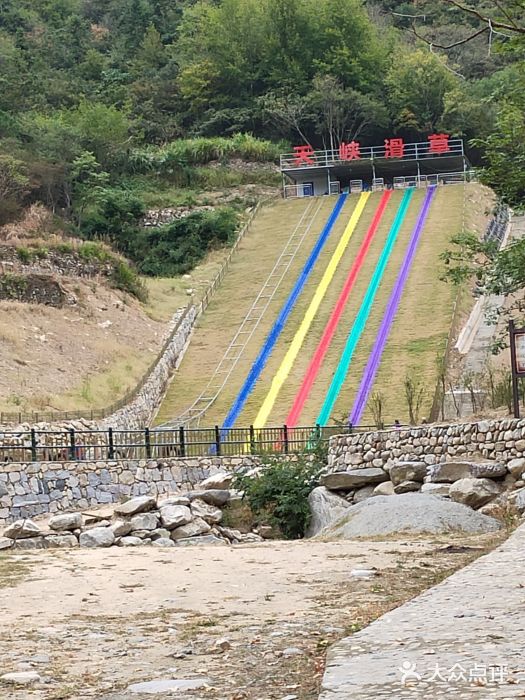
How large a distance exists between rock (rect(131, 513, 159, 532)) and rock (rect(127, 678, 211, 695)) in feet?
30.8

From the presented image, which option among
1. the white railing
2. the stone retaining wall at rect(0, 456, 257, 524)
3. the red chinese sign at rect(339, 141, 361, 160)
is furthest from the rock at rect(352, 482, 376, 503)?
the red chinese sign at rect(339, 141, 361, 160)

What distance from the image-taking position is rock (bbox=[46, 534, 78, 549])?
48.1ft

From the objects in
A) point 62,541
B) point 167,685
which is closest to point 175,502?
point 62,541

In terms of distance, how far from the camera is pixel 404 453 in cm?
1681

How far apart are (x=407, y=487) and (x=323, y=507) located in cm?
128

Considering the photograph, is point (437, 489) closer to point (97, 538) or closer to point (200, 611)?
point (97, 538)

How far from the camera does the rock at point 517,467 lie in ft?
48.6

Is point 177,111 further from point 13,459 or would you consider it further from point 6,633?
point 6,633

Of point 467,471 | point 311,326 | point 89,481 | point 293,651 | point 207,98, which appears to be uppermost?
point 207,98

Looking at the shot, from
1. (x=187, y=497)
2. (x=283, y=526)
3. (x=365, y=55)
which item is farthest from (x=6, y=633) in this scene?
(x=365, y=55)

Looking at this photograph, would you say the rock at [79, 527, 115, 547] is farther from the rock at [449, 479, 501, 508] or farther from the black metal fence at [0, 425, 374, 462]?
the black metal fence at [0, 425, 374, 462]

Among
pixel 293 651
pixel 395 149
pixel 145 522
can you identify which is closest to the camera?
pixel 293 651

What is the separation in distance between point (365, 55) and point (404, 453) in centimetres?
5751

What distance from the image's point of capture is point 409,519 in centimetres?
1277
